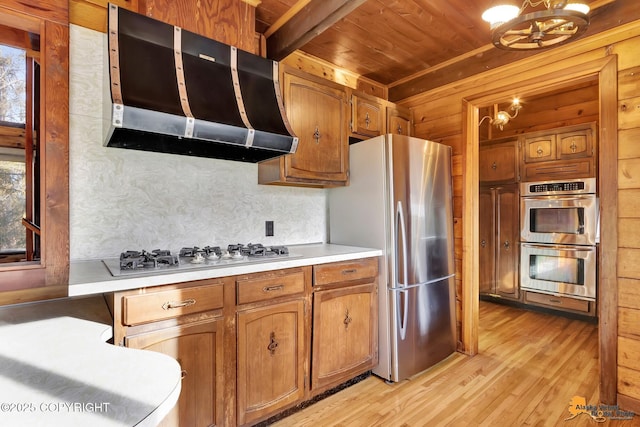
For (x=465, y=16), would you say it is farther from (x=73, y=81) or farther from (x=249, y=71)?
(x=73, y=81)

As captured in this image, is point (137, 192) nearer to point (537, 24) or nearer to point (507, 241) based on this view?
point (537, 24)

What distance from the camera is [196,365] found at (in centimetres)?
146

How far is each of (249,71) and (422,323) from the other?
2.08m

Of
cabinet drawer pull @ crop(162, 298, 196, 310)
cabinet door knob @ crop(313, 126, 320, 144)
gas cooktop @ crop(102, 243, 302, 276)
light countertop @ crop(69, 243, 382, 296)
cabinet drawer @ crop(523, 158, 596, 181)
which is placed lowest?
cabinet drawer pull @ crop(162, 298, 196, 310)

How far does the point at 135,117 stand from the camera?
1.37 meters

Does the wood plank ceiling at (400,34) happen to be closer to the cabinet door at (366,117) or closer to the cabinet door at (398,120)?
the cabinet door at (398,120)

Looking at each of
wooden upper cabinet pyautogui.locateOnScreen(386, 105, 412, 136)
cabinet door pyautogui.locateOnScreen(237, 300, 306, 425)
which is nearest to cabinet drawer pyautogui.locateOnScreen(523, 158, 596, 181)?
wooden upper cabinet pyautogui.locateOnScreen(386, 105, 412, 136)

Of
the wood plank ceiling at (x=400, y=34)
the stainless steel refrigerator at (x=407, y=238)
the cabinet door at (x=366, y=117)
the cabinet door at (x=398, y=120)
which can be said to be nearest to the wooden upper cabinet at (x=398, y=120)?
the cabinet door at (x=398, y=120)

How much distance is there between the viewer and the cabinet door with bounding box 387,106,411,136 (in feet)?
9.27

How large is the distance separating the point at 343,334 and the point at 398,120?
1952 millimetres

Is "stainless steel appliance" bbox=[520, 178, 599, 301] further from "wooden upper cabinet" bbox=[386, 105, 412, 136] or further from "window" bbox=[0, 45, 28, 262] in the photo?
"window" bbox=[0, 45, 28, 262]

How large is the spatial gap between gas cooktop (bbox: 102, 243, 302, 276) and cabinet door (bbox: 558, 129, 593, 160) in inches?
131

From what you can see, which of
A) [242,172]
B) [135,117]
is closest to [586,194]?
[242,172]

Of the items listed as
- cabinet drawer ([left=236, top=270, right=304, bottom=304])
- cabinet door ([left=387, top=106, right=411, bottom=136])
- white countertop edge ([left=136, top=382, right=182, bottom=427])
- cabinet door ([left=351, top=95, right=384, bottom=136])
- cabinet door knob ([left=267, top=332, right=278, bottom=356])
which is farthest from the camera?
cabinet door ([left=387, top=106, right=411, bottom=136])
